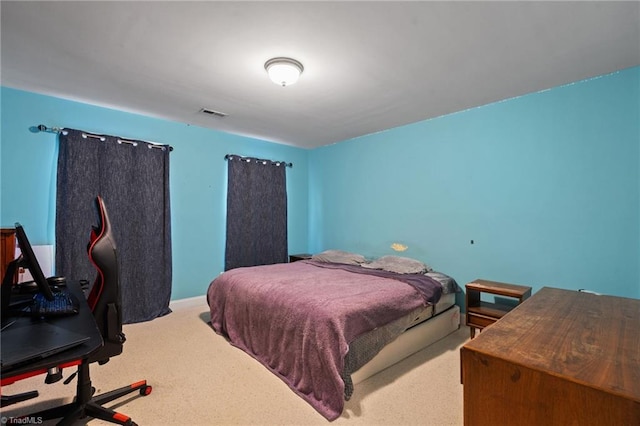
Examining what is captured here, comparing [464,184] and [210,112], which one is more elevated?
[210,112]

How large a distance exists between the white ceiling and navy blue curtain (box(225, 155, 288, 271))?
1315 mm

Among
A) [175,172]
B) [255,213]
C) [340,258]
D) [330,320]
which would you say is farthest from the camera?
[255,213]

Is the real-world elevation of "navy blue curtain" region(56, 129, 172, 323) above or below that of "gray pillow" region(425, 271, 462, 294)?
above

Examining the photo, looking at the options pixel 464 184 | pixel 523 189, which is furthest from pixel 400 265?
pixel 523 189

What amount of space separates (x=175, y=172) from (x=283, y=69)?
7.53 ft

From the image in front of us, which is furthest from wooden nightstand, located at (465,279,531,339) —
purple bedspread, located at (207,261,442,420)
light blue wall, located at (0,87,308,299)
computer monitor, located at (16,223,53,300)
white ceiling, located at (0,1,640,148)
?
computer monitor, located at (16,223,53,300)

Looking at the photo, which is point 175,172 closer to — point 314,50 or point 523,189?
point 314,50

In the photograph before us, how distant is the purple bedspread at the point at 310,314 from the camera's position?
1856 millimetres

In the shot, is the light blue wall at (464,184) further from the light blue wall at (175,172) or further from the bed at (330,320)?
the bed at (330,320)

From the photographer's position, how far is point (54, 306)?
143 cm

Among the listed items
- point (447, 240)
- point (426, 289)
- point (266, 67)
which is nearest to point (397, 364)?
point (426, 289)

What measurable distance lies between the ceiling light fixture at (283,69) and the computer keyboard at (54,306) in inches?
75.8

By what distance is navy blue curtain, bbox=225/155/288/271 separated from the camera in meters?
4.09

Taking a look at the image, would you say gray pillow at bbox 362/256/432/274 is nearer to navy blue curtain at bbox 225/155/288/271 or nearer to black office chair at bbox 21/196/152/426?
navy blue curtain at bbox 225/155/288/271
